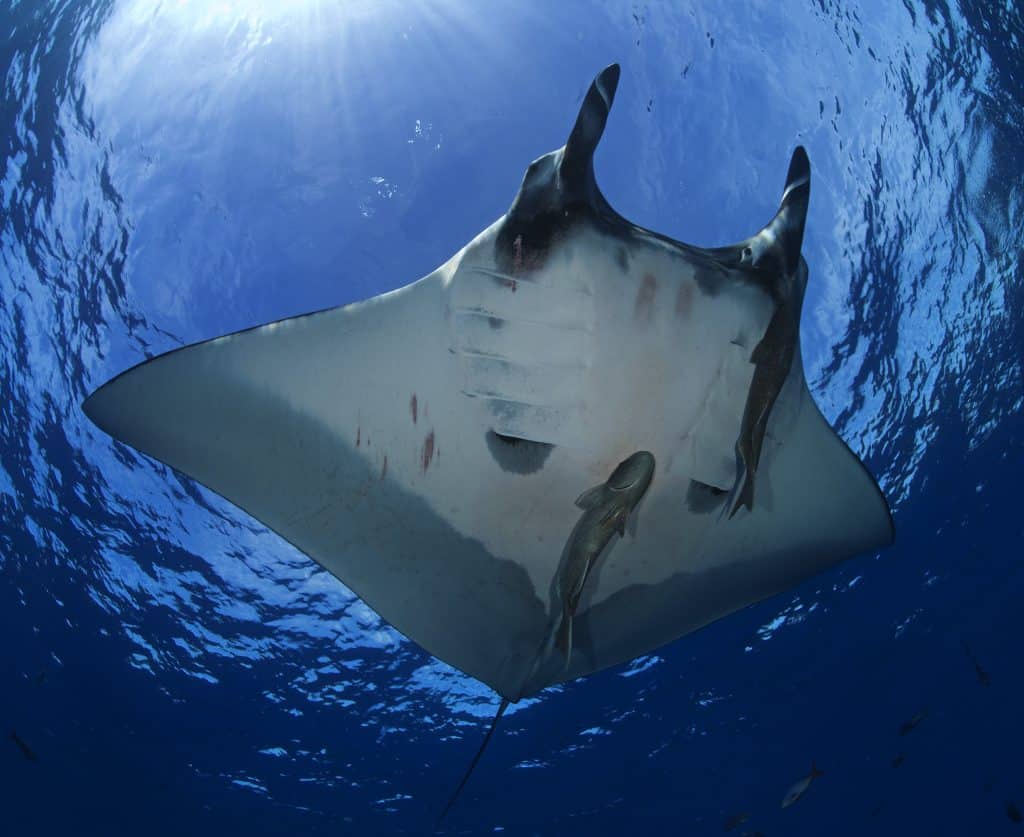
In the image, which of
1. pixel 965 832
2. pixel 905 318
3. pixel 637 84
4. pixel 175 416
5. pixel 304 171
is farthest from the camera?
pixel 965 832

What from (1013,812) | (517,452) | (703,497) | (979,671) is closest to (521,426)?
(517,452)

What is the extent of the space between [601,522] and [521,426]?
0.46m

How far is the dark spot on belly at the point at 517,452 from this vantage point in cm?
255

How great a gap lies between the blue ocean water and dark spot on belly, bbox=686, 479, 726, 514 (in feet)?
13.2

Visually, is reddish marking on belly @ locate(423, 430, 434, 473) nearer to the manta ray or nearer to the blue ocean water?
the manta ray

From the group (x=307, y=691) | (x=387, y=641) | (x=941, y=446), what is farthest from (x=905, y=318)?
(x=307, y=691)

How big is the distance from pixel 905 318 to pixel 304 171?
643cm

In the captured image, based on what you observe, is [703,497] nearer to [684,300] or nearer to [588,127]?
[684,300]

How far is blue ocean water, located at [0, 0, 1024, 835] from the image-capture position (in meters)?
5.76

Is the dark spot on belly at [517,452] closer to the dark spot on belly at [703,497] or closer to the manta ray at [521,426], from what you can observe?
the manta ray at [521,426]

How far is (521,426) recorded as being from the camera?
8.26ft

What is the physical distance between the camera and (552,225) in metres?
2.20

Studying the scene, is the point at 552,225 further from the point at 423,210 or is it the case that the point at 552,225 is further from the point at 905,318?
the point at 905,318

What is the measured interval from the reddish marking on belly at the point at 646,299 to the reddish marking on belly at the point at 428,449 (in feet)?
2.96
